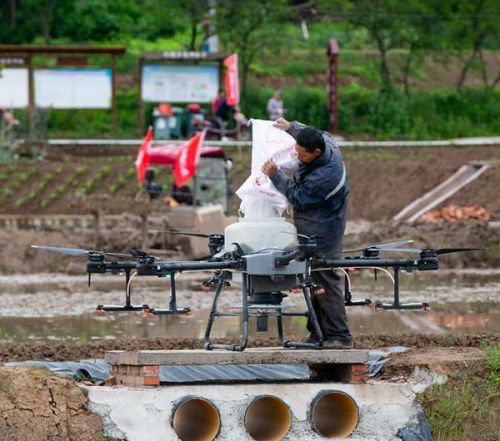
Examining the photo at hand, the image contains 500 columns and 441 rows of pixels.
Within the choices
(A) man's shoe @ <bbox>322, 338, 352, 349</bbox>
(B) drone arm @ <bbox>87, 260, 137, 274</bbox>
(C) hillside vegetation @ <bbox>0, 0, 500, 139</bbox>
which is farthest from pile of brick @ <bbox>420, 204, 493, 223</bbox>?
(B) drone arm @ <bbox>87, 260, 137, 274</bbox>

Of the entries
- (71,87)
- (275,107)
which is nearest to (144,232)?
(275,107)

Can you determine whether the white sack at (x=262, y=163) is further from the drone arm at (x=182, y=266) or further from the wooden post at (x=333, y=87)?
the wooden post at (x=333, y=87)

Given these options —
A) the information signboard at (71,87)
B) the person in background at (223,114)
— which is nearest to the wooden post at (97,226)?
the person in background at (223,114)

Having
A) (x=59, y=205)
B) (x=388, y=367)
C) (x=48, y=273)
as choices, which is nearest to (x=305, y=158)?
(x=388, y=367)

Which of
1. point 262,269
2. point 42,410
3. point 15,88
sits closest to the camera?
point 42,410

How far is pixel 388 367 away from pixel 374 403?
0.97 meters

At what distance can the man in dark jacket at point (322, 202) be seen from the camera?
34.7 feet

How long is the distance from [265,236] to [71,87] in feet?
98.6

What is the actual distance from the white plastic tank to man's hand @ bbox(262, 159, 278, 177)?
469mm

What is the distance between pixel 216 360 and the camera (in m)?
9.84

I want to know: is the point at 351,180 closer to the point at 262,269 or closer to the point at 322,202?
the point at 322,202

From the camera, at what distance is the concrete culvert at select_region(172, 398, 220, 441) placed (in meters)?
9.81

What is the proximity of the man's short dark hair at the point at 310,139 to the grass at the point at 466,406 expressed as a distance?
187 cm

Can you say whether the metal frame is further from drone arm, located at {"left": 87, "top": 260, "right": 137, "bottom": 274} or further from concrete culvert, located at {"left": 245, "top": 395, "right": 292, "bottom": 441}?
drone arm, located at {"left": 87, "top": 260, "right": 137, "bottom": 274}
